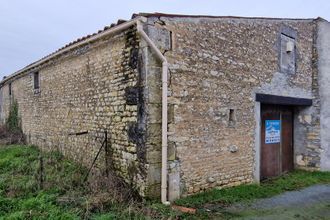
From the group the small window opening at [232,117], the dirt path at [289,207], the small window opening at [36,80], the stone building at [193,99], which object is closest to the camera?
the dirt path at [289,207]

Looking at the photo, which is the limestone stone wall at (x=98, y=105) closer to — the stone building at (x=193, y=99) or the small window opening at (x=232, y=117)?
the stone building at (x=193, y=99)

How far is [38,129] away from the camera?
38.0ft

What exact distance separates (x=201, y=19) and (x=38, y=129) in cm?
801

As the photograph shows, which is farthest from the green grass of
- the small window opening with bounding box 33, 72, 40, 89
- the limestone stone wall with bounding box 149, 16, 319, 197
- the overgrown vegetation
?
the small window opening with bounding box 33, 72, 40, 89

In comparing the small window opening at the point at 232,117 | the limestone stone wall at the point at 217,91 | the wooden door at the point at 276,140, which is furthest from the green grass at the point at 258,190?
the small window opening at the point at 232,117

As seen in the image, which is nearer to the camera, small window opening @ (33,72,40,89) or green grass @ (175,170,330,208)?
green grass @ (175,170,330,208)

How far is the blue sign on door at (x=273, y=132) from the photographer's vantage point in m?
8.95

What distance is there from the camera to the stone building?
6.04 meters

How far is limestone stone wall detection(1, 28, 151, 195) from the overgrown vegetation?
Result: 1.67 feet

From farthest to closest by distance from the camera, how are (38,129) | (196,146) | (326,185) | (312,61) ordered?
(38,129)
(312,61)
(326,185)
(196,146)

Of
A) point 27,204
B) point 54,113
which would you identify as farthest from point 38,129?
point 27,204

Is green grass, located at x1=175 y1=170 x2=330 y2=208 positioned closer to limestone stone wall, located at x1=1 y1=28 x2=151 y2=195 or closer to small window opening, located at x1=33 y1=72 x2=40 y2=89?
limestone stone wall, located at x1=1 y1=28 x2=151 y2=195

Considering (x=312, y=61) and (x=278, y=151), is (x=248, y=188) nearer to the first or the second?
(x=278, y=151)

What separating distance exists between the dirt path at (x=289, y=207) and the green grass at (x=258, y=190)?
27 centimetres
